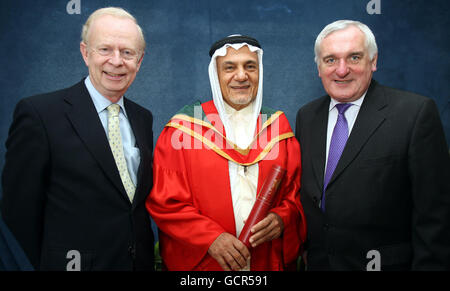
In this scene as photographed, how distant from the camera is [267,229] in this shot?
89.1 inches

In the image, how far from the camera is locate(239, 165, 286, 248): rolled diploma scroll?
2.19 metres

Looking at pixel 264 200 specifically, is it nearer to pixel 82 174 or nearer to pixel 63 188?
pixel 82 174

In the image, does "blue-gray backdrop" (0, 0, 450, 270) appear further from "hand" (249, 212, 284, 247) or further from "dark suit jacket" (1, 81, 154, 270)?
"hand" (249, 212, 284, 247)

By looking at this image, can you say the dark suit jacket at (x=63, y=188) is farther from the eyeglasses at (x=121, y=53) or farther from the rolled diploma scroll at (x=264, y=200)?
the rolled diploma scroll at (x=264, y=200)

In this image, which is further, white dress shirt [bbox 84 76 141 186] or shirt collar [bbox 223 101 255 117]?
shirt collar [bbox 223 101 255 117]

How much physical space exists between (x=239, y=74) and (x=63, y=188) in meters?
1.45

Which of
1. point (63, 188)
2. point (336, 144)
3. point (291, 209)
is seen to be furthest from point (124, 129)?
point (336, 144)

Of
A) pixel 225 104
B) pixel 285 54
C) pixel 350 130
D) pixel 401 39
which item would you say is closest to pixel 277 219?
pixel 350 130

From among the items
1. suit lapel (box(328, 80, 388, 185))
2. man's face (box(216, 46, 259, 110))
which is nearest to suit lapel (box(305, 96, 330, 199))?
suit lapel (box(328, 80, 388, 185))

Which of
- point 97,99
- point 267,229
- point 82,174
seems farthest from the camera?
point 97,99

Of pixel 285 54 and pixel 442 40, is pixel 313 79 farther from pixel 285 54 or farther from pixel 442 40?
pixel 442 40

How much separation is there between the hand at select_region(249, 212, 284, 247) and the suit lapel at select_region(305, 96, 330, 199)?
0.37 meters

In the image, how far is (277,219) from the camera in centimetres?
234

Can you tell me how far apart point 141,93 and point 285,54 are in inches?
73.6
